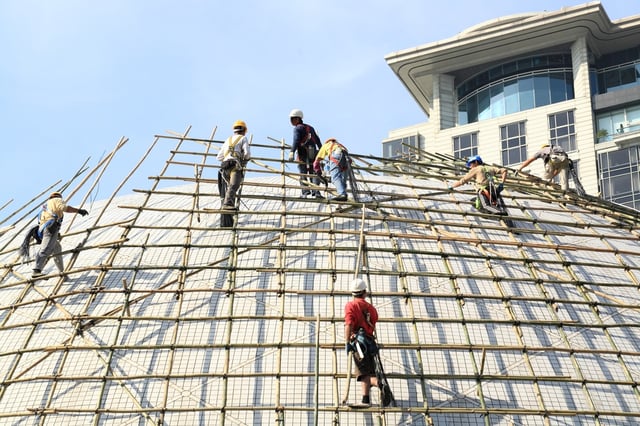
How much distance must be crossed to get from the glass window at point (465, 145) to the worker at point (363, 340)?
36.1m

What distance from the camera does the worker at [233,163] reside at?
60.3ft

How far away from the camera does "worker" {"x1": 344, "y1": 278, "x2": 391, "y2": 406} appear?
13.7 m

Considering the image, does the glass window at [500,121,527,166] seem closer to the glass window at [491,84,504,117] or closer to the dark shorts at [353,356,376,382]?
the glass window at [491,84,504,117]

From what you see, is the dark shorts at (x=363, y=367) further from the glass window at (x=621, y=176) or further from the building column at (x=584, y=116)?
the building column at (x=584, y=116)

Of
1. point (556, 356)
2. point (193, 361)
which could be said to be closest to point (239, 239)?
point (193, 361)

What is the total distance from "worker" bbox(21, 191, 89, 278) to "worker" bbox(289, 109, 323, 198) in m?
5.24

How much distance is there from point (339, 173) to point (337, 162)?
0.28 meters

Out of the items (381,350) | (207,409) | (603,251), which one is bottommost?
(207,409)

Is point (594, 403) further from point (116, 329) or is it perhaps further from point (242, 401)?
point (116, 329)

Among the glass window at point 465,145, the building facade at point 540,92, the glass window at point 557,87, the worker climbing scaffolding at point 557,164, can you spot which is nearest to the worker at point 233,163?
the worker climbing scaffolding at point 557,164

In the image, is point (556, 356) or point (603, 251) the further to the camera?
point (603, 251)

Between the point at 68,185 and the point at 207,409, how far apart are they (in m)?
10.8

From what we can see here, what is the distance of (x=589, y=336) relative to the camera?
15820mm

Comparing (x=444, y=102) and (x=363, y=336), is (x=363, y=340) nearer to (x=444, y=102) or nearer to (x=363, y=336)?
(x=363, y=336)
